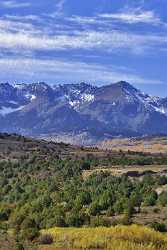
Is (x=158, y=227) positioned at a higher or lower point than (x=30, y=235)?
lower

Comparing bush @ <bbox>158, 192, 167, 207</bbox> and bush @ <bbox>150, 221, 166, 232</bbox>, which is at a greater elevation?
bush @ <bbox>158, 192, 167, 207</bbox>

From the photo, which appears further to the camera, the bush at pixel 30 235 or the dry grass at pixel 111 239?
the bush at pixel 30 235

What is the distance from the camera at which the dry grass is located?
31.0 metres

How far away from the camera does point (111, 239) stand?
106ft

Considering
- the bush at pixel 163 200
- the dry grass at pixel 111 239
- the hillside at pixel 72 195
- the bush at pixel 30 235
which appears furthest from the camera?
the bush at pixel 163 200

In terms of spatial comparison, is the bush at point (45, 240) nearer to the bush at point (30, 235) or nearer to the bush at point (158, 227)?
the bush at point (30, 235)

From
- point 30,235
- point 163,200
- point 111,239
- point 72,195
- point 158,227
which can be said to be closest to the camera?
point 111,239

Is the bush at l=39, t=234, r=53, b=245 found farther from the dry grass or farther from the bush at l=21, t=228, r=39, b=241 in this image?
the bush at l=21, t=228, r=39, b=241

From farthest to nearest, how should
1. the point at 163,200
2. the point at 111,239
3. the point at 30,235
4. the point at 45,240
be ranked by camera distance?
the point at 163,200 < the point at 30,235 < the point at 45,240 < the point at 111,239

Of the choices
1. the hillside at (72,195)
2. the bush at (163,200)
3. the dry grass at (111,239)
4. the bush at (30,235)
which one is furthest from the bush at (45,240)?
the bush at (163,200)

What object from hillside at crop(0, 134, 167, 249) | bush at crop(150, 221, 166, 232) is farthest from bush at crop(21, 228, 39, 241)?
bush at crop(150, 221, 166, 232)

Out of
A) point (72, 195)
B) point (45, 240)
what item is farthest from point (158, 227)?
point (72, 195)

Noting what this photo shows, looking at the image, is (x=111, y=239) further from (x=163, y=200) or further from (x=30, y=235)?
(x=163, y=200)

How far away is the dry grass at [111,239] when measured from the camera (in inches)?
1220
